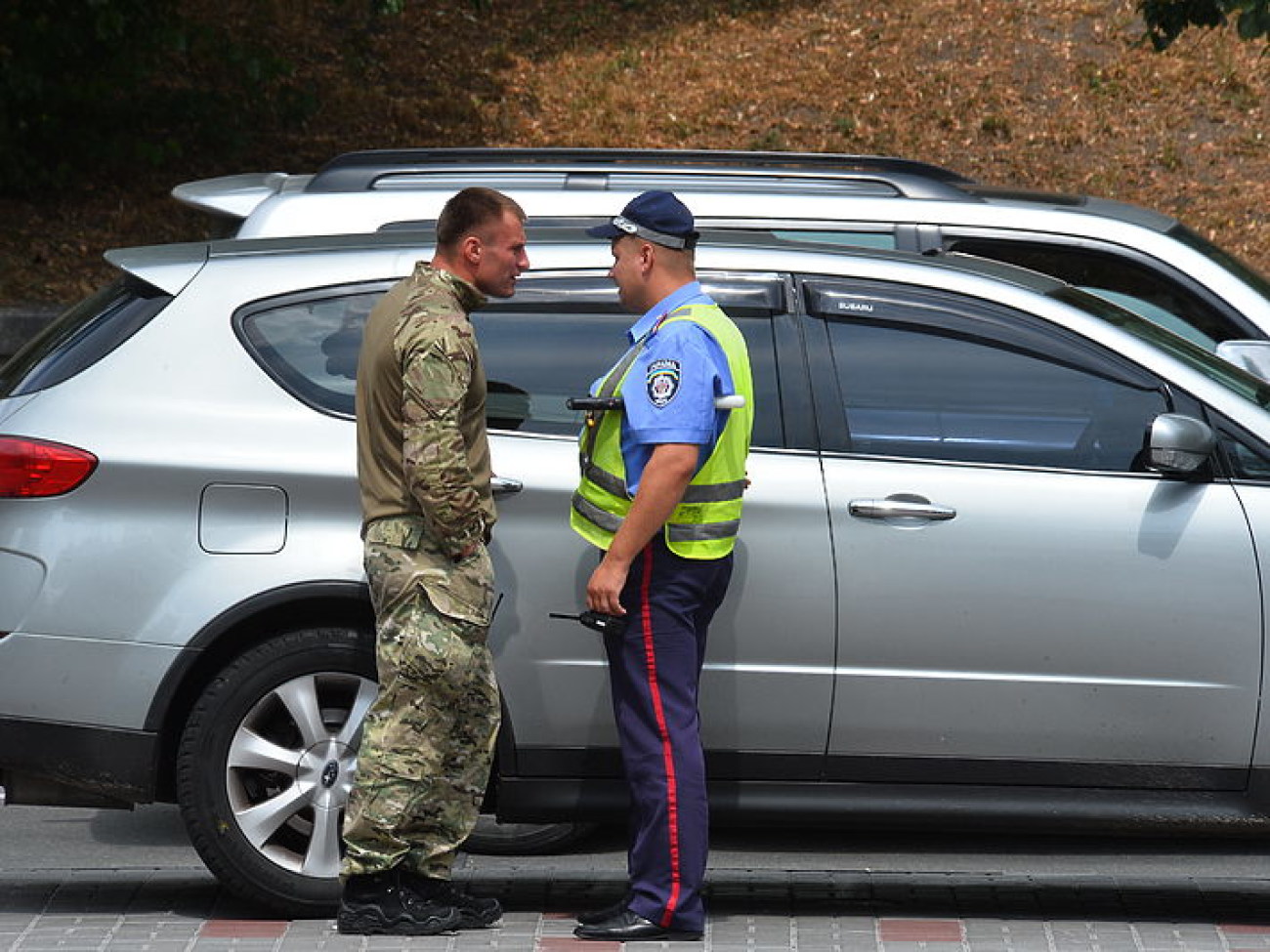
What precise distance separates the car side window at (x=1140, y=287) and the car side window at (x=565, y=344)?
86.4 inches

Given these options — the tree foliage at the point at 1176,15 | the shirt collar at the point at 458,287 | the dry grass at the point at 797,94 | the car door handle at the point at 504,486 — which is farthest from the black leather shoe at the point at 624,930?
the dry grass at the point at 797,94

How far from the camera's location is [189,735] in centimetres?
526

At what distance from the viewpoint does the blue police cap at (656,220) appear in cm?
498

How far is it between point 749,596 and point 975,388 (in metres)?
0.83

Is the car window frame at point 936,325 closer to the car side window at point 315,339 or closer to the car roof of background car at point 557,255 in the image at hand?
the car roof of background car at point 557,255

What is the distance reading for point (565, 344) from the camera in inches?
219

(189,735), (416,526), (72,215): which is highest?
(416,526)

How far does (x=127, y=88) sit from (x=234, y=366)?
36.9 feet

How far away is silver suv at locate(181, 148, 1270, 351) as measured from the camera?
7352 millimetres

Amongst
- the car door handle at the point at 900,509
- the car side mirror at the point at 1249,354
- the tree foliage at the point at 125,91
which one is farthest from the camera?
the tree foliage at the point at 125,91

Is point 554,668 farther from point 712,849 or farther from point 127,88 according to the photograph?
point 127,88

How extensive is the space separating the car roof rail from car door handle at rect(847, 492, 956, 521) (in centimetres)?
242

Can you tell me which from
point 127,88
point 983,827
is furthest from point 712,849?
point 127,88

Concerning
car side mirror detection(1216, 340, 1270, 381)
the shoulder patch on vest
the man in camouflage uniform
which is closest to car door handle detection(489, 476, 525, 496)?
the man in camouflage uniform
